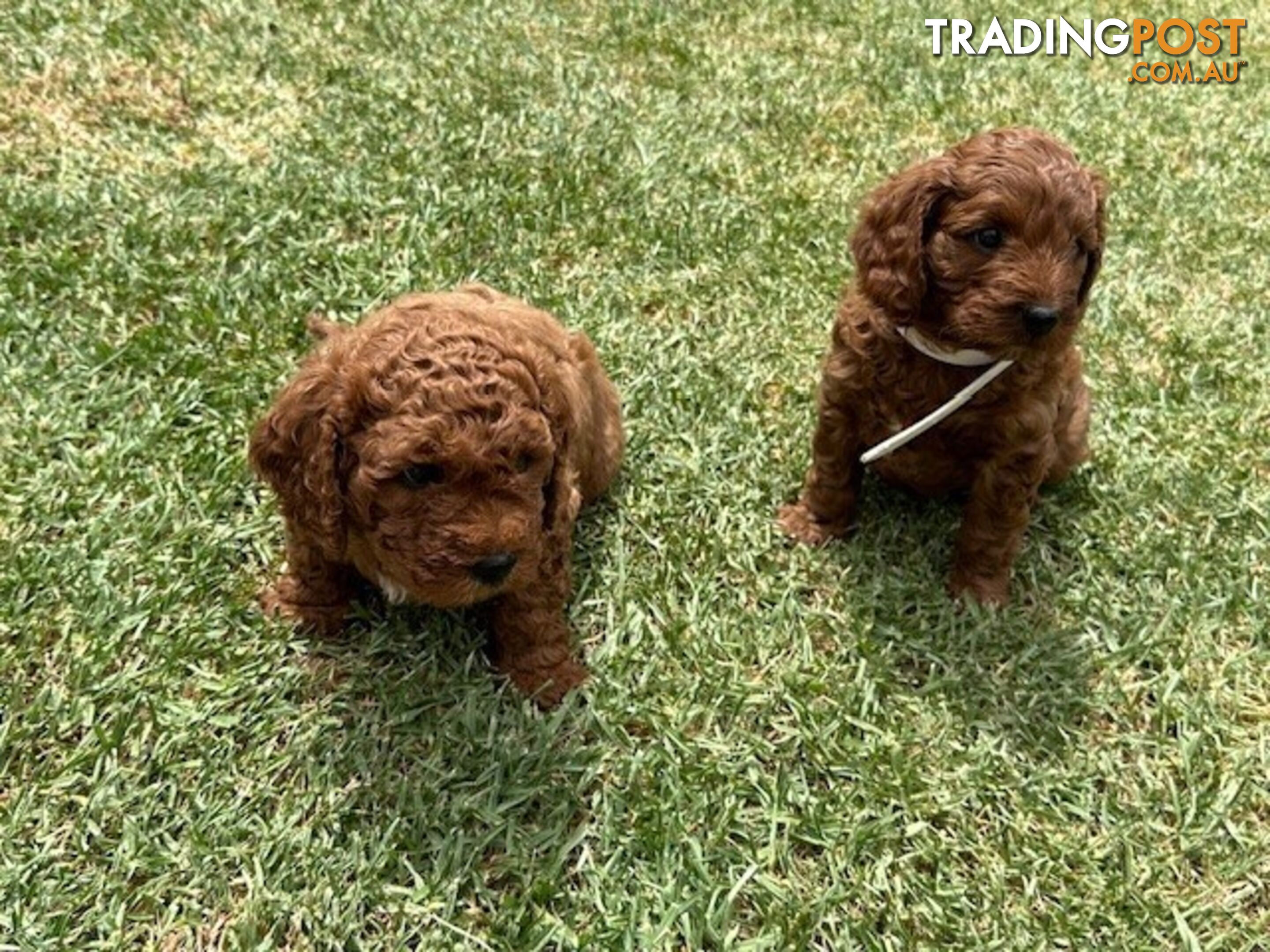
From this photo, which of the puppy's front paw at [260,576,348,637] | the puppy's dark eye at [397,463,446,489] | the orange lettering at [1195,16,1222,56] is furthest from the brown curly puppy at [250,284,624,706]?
the orange lettering at [1195,16,1222,56]

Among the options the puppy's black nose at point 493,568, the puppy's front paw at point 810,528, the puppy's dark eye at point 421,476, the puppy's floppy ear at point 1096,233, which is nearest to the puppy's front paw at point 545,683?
the puppy's black nose at point 493,568

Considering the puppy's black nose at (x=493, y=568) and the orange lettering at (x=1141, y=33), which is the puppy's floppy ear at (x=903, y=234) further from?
the orange lettering at (x=1141, y=33)

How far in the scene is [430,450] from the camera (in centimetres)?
267

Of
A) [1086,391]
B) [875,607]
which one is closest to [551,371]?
[875,607]

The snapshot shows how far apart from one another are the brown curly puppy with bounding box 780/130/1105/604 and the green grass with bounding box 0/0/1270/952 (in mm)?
368

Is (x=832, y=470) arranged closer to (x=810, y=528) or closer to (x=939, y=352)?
(x=810, y=528)

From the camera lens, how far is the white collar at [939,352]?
335 cm

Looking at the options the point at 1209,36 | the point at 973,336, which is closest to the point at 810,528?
the point at 973,336

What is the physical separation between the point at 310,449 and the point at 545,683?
117 centimetres

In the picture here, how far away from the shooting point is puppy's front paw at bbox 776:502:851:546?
4133 millimetres

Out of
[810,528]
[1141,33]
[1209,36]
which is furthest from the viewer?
[1209,36]

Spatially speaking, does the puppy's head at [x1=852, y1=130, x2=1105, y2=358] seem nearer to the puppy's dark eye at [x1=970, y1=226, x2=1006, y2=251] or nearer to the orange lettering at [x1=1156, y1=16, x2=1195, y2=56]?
the puppy's dark eye at [x1=970, y1=226, x2=1006, y2=251]

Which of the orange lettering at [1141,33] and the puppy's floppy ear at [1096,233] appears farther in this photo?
the orange lettering at [1141,33]

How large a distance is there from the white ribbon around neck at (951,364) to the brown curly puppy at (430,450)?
3.81ft
